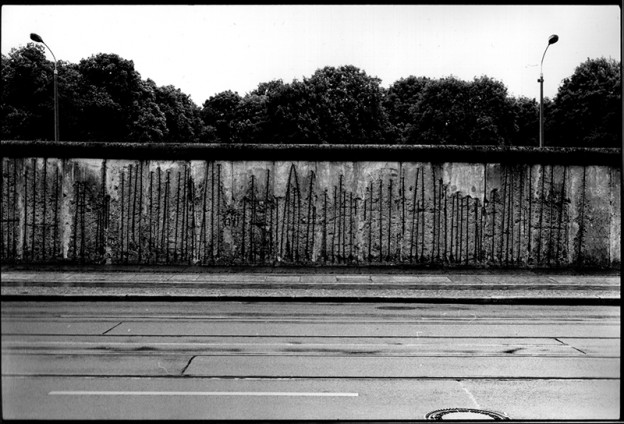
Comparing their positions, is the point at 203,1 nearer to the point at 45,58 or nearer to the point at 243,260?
the point at 243,260

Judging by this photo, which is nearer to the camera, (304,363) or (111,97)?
(304,363)

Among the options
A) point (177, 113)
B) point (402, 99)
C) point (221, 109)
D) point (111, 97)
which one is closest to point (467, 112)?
Answer: point (402, 99)

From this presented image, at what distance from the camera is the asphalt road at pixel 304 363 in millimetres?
5512

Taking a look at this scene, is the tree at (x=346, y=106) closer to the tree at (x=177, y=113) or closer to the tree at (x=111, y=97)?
the tree at (x=177, y=113)

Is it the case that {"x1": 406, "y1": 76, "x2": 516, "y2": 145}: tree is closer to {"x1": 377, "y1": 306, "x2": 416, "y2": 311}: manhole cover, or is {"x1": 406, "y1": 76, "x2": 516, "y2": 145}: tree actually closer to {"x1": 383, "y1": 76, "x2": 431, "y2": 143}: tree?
{"x1": 383, "y1": 76, "x2": 431, "y2": 143}: tree

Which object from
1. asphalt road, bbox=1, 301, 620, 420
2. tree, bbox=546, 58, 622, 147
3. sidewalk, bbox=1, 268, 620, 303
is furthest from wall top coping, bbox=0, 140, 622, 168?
tree, bbox=546, 58, 622, 147

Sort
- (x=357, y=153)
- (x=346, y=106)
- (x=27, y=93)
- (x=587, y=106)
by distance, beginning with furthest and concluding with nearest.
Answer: (x=346, y=106)
(x=587, y=106)
(x=27, y=93)
(x=357, y=153)

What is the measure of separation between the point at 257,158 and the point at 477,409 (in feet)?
37.2

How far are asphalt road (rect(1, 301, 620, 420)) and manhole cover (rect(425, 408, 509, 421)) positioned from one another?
0.10 metres

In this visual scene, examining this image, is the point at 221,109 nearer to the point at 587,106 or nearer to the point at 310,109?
the point at 310,109

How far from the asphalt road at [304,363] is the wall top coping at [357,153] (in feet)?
18.0

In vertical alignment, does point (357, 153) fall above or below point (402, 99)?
below

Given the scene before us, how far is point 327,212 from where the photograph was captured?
16.2m

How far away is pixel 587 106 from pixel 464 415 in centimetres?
4280
